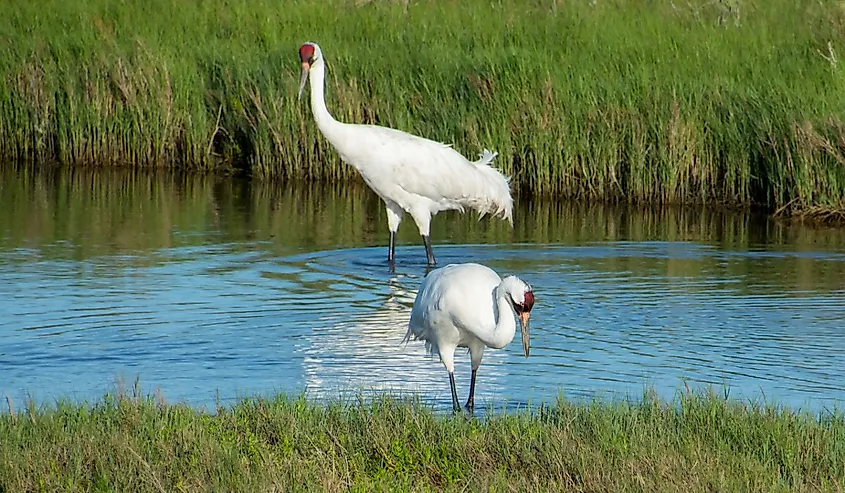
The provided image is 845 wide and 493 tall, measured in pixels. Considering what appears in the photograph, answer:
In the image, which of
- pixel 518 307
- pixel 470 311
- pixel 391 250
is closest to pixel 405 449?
pixel 518 307

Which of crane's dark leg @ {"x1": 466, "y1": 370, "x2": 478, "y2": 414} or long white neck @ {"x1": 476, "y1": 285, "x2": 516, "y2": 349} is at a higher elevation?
long white neck @ {"x1": 476, "y1": 285, "x2": 516, "y2": 349}

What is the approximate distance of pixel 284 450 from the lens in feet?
17.3

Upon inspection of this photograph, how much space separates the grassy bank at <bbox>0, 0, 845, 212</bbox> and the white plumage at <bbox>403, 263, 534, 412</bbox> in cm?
626

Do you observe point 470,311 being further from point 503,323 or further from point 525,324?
point 525,324

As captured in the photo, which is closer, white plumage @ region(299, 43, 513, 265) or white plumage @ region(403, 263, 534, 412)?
white plumage @ region(403, 263, 534, 412)

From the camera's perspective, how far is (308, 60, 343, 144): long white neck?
36.9ft

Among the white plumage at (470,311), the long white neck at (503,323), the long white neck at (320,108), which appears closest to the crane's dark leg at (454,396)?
the white plumage at (470,311)

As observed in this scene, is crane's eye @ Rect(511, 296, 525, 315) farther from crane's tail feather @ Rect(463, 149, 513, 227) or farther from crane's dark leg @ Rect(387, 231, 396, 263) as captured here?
crane's tail feather @ Rect(463, 149, 513, 227)

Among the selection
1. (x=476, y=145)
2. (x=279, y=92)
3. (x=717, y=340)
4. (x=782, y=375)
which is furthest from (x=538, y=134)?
(x=782, y=375)

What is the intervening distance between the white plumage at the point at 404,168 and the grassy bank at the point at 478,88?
2004 mm

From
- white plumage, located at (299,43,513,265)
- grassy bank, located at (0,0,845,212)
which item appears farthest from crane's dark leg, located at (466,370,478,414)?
grassy bank, located at (0,0,845,212)

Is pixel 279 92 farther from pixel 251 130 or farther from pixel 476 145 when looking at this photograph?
pixel 476 145

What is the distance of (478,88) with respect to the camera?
13.9 m

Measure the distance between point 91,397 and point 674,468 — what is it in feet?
9.58
